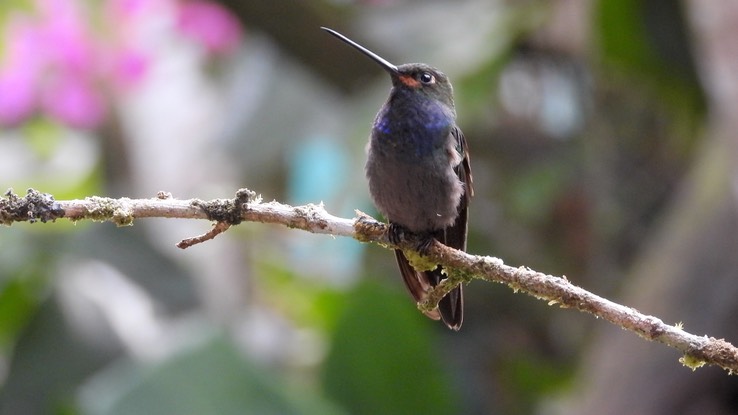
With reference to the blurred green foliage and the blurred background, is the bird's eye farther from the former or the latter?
the blurred green foliage

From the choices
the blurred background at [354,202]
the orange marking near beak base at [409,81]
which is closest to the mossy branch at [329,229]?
the orange marking near beak base at [409,81]

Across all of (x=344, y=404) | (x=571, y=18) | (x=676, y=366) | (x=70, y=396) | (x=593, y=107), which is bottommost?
(x=70, y=396)

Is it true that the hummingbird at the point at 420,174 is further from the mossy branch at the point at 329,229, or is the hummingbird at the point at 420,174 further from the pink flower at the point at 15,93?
the pink flower at the point at 15,93

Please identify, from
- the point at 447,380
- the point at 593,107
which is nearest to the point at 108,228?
the point at 447,380

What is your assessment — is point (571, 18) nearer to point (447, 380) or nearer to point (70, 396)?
point (447, 380)

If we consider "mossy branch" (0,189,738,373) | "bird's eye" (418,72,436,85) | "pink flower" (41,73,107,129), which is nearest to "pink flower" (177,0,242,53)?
"pink flower" (41,73,107,129)

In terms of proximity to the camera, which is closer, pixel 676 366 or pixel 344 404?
pixel 676 366
